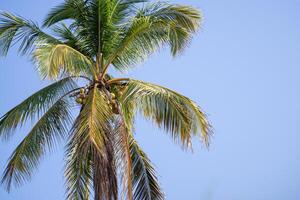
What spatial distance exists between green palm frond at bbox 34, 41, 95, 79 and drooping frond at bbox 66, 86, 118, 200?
69 centimetres

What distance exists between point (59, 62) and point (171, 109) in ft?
8.60

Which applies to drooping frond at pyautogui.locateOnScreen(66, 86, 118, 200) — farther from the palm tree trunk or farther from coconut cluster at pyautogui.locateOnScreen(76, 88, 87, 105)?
coconut cluster at pyautogui.locateOnScreen(76, 88, 87, 105)

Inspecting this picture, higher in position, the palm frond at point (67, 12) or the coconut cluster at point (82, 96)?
the palm frond at point (67, 12)

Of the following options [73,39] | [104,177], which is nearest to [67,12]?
[73,39]

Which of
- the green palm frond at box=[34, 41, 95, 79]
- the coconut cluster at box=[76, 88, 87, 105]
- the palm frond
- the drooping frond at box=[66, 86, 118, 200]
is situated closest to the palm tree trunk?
the drooping frond at box=[66, 86, 118, 200]

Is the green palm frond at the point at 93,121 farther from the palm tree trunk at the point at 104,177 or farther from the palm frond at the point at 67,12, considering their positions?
the palm frond at the point at 67,12

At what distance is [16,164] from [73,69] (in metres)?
2.39

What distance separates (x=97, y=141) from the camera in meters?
12.0

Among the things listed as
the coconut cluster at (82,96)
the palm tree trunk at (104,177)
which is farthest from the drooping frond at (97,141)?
the coconut cluster at (82,96)

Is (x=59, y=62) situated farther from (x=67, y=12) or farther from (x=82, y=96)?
(x=67, y=12)

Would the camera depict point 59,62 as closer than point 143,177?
Yes

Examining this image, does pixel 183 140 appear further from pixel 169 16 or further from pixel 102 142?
pixel 169 16

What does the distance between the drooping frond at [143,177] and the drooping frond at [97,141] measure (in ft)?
5.84

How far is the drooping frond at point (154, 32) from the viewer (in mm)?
14203
